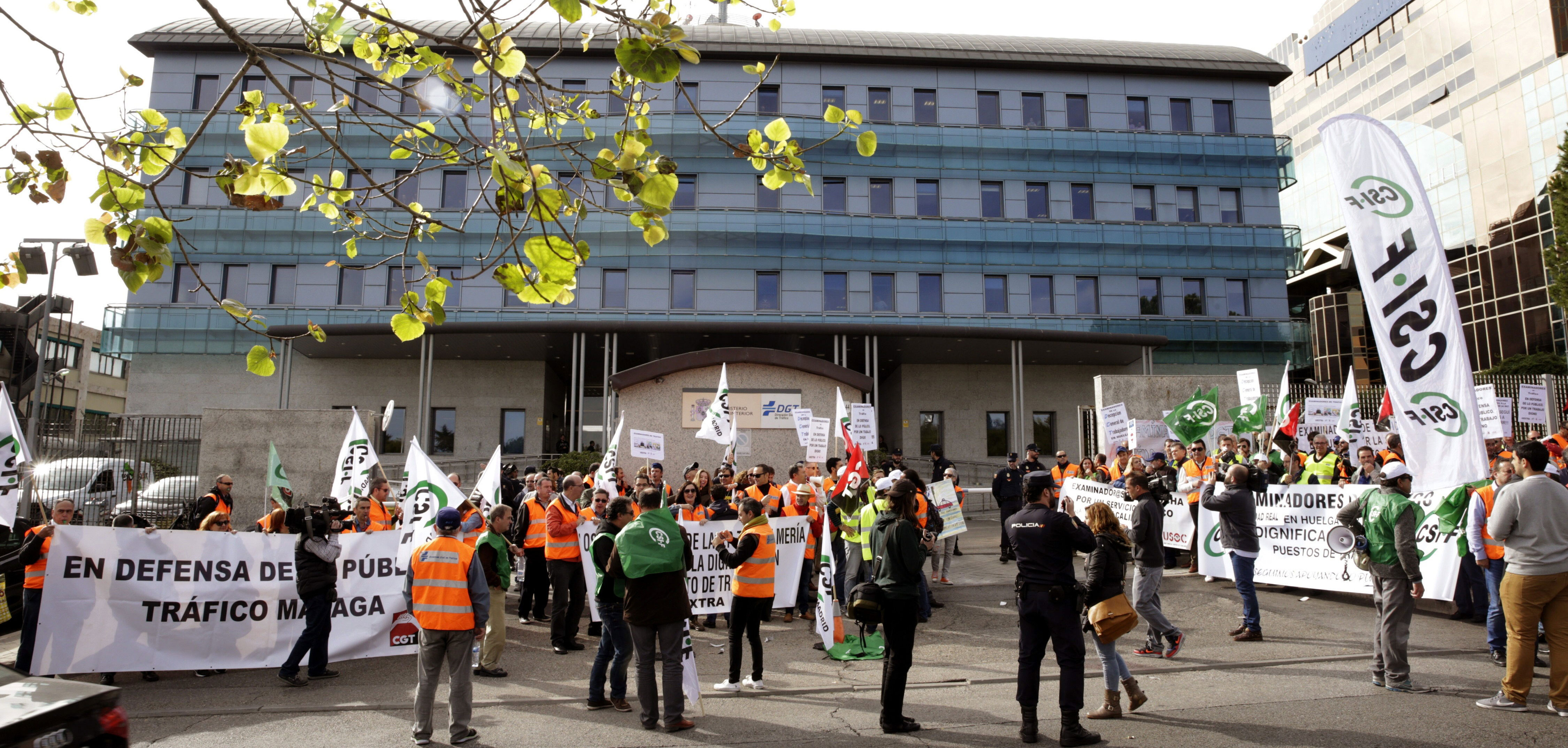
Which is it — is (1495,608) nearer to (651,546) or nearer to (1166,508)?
(1166,508)

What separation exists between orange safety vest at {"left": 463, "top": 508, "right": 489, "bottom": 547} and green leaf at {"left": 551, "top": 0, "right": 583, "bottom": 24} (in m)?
4.97

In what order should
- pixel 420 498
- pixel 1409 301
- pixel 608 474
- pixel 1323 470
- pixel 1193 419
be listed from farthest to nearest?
pixel 1193 419 → pixel 608 474 → pixel 1323 470 → pixel 420 498 → pixel 1409 301

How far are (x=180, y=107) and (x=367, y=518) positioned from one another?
1299 inches

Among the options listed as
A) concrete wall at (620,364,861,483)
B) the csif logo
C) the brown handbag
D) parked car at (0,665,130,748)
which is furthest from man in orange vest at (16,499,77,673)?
concrete wall at (620,364,861,483)

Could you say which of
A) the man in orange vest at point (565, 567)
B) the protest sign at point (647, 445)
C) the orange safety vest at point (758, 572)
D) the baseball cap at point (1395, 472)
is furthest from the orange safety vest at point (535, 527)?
the baseball cap at point (1395, 472)

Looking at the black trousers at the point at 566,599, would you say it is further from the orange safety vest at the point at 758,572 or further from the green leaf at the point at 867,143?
the green leaf at the point at 867,143

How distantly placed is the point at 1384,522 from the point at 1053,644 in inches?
132

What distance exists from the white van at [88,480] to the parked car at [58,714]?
15197 mm

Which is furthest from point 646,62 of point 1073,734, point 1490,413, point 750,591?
point 1490,413

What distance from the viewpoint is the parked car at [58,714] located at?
3.85 meters

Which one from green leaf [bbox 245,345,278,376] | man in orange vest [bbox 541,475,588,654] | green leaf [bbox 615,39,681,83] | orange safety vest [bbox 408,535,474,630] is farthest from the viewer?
man in orange vest [bbox 541,475,588,654]

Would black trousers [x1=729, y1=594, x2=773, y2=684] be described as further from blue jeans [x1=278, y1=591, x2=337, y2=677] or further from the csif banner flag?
the csif banner flag

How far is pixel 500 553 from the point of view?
9180 millimetres

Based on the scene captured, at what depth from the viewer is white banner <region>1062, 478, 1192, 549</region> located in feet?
43.6
